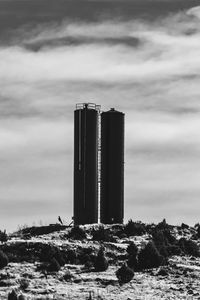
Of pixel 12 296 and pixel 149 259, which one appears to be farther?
pixel 149 259

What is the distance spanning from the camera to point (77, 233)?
218 ft

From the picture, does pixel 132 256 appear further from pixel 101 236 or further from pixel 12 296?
pixel 12 296

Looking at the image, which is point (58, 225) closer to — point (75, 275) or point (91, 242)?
point (91, 242)

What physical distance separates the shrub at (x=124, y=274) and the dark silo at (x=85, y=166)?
1728 cm

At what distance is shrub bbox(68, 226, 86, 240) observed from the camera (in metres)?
65.7

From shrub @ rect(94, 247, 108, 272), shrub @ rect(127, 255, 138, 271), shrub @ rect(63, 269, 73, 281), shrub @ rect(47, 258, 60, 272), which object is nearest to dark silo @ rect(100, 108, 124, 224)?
shrub @ rect(127, 255, 138, 271)

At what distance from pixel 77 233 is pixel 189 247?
1057 cm

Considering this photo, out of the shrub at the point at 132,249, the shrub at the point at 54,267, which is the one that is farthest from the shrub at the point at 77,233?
the shrub at the point at 54,267

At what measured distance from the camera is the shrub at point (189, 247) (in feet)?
214

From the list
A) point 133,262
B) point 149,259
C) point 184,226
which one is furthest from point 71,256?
point 184,226

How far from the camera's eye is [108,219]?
A: 242 ft

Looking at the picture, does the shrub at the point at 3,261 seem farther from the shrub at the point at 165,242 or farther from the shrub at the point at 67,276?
the shrub at the point at 165,242

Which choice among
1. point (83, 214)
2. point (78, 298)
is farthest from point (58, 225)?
point (78, 298)

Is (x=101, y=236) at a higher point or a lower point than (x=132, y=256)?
higher
